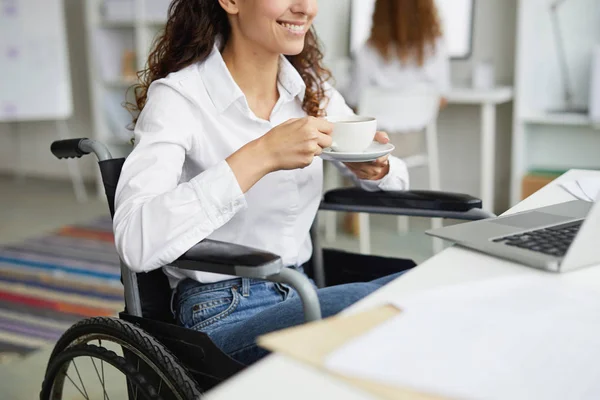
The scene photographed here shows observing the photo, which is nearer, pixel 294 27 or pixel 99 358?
pixel 99 358

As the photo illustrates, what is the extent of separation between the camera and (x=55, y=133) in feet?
16.6

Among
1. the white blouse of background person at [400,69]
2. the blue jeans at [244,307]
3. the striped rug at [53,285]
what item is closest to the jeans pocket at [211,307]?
the blue jeans at [244,307]

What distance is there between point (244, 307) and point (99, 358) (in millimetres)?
236

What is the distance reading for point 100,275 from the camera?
2883 mm

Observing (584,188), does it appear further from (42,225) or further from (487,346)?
(42,225)

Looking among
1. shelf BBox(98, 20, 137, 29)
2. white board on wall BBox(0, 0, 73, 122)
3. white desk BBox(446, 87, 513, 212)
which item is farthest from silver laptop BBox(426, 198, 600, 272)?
white board on wall BBox(0, 0, 73, 122)

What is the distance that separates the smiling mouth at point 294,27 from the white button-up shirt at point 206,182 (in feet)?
0.41

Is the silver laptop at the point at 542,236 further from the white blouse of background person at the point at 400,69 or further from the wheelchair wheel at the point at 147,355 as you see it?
the white blouse of background person at the point at 400,69

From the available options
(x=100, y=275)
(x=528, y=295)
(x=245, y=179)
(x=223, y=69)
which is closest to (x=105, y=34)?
(x=100, y=275)

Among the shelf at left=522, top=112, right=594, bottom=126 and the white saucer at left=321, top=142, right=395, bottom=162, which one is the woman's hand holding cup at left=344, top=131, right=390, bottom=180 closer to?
the white saucer at left=321, top=142, right=395, bottom=162

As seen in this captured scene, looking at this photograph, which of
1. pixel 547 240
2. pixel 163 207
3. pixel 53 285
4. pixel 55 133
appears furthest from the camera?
pixel 55 133

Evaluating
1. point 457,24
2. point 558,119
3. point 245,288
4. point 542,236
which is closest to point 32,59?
point 457,24

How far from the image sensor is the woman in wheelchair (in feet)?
3.04

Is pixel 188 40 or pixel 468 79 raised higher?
pixel 188 40
